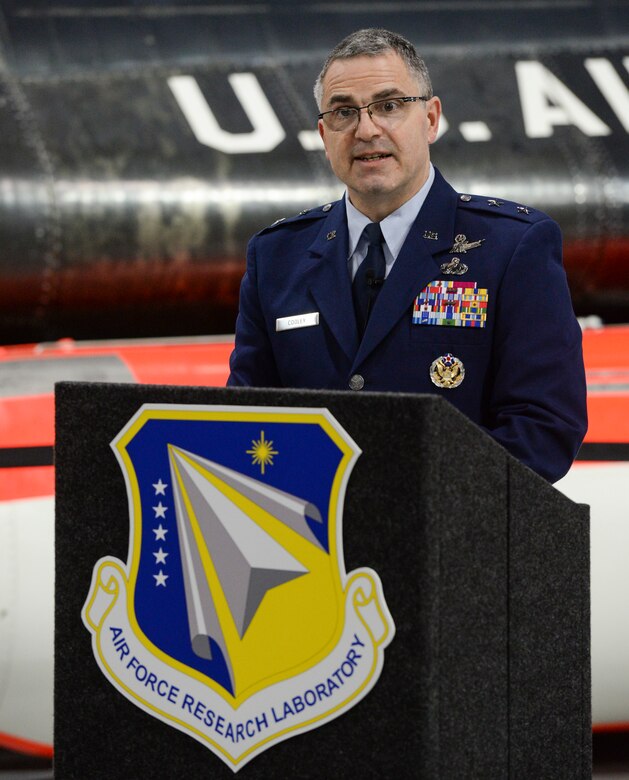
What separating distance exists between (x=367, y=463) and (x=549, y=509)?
0.92 feet

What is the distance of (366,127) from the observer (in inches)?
59.1

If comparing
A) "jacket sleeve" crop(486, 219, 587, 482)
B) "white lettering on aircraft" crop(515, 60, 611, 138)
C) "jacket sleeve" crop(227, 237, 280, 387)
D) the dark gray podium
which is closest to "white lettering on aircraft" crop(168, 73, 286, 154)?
"white lettering on aircraft" crop(515, 60, 611, 138)

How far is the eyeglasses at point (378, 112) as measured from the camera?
1515mm

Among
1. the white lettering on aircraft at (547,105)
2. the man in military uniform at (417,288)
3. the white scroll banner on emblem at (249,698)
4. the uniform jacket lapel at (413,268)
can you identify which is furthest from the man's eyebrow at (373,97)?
the white lettering on aircraft at (547,105)

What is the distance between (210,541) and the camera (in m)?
1.16

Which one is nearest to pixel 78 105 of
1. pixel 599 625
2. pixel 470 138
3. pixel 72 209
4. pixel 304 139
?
pixel 72 209

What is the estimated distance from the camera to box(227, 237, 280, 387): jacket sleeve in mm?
1665

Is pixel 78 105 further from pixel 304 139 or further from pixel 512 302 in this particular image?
pixel 512 302

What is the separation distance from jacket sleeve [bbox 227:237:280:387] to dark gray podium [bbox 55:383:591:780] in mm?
462

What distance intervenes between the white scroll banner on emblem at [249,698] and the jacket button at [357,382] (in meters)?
0.45

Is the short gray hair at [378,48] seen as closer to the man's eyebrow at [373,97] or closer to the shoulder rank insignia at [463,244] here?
the man's eyebrow at [373,97]

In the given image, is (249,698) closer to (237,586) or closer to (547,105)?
(237,586)

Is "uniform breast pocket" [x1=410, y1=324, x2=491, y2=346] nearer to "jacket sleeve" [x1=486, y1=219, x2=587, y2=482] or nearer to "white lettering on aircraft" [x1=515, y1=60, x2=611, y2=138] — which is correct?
"jacket sleeve" [x1=486, y1=219, x2=587, y2=482]

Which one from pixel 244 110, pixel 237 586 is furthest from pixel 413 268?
pixel 244 110
